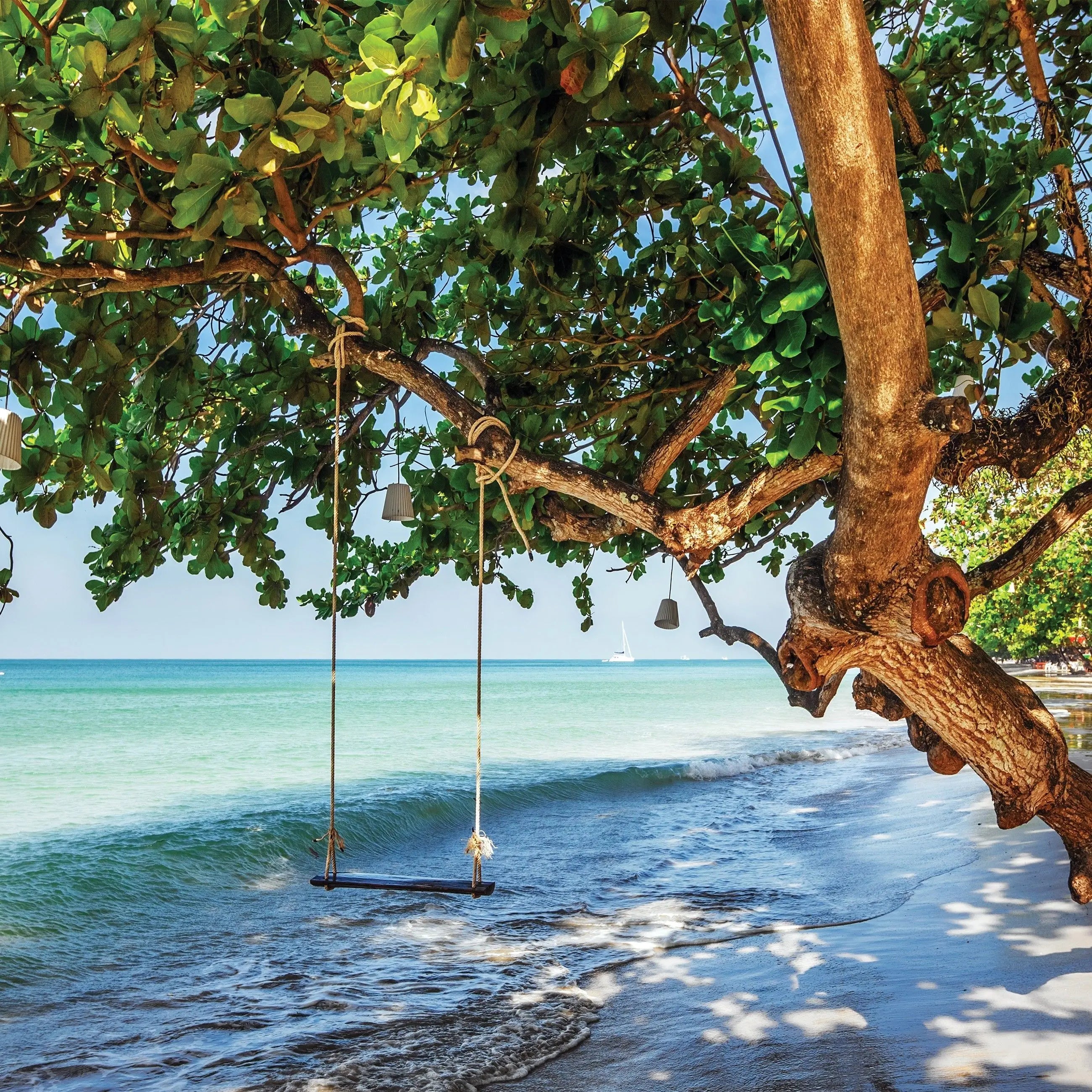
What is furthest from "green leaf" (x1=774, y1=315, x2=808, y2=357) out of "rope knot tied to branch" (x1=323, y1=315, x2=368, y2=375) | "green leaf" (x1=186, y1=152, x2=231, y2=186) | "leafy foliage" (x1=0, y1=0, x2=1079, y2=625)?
"rope knot tied to branch" (x1=323, y1=315, x2=368, y2=375)

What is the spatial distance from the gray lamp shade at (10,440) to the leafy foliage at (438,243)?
0.28 ft

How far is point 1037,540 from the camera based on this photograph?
381 cm

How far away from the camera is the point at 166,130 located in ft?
7.30

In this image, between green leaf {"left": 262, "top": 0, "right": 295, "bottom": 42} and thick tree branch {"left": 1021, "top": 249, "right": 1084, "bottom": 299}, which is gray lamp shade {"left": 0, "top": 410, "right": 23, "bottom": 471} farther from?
thick tree branch {"left": 1021, "top": 249, "right": 1084, "bottom": 299}

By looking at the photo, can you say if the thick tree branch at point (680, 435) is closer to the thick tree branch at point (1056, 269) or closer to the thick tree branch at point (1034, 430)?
the thick tree branch at point (1034, 430)

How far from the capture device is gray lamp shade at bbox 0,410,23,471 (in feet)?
9.66

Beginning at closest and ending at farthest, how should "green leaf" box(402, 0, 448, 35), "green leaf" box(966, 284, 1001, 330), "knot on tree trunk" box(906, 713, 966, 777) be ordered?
"green leaf" box(402, 0, 448, 35) → "green leaf" box(966, 284, 1001, 330) → "knot on tree trunk" box(906, 713, 966, 777)

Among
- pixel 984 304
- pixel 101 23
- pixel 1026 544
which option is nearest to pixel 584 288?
pixel 984 304

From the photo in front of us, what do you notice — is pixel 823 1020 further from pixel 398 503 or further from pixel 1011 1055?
pixel 398 503

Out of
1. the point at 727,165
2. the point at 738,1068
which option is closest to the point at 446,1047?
Result: the point at 738,1068

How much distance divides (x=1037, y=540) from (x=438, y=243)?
283cm

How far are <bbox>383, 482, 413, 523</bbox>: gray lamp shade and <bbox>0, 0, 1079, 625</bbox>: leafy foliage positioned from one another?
6.9 inches

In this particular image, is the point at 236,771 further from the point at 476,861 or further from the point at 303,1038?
the point at 476,861

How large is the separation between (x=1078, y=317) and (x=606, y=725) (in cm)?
2894
